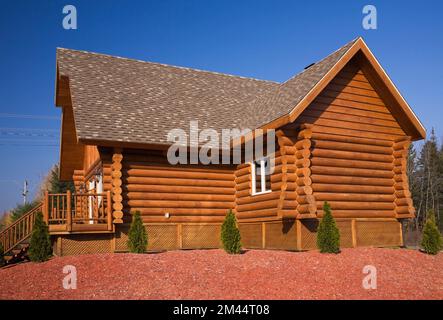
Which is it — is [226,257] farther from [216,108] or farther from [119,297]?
[216,108]

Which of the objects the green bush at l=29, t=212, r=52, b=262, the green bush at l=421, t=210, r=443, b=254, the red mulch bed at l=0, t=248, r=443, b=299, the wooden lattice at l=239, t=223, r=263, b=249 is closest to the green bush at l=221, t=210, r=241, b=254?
the red mulch bed at l=0, t=248, r=443, b=299

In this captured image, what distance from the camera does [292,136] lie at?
15852mm

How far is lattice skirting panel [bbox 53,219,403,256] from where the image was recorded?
15.3 metres

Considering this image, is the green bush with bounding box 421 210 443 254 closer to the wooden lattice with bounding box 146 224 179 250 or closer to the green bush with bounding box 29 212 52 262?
the wooden lattice with bounding box 146 224 179 250

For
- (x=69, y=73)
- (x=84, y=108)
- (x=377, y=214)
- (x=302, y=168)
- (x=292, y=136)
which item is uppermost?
(x=69, y=73)

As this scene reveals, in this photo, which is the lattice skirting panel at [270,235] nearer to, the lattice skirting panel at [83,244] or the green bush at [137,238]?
the green bush at [137,238]

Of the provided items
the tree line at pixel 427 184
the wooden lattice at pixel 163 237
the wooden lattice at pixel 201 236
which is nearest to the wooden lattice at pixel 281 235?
the wooden lattice at pixel 201 236

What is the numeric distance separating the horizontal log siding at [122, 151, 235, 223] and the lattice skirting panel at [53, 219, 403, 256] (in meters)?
0.48

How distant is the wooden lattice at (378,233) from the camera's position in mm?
16500

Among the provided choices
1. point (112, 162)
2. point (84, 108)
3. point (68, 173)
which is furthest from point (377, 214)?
point (68, 173)

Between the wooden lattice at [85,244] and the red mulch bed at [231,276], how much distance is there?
1.43 meters

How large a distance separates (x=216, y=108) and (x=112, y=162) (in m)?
6.21

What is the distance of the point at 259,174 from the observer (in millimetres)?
18359
